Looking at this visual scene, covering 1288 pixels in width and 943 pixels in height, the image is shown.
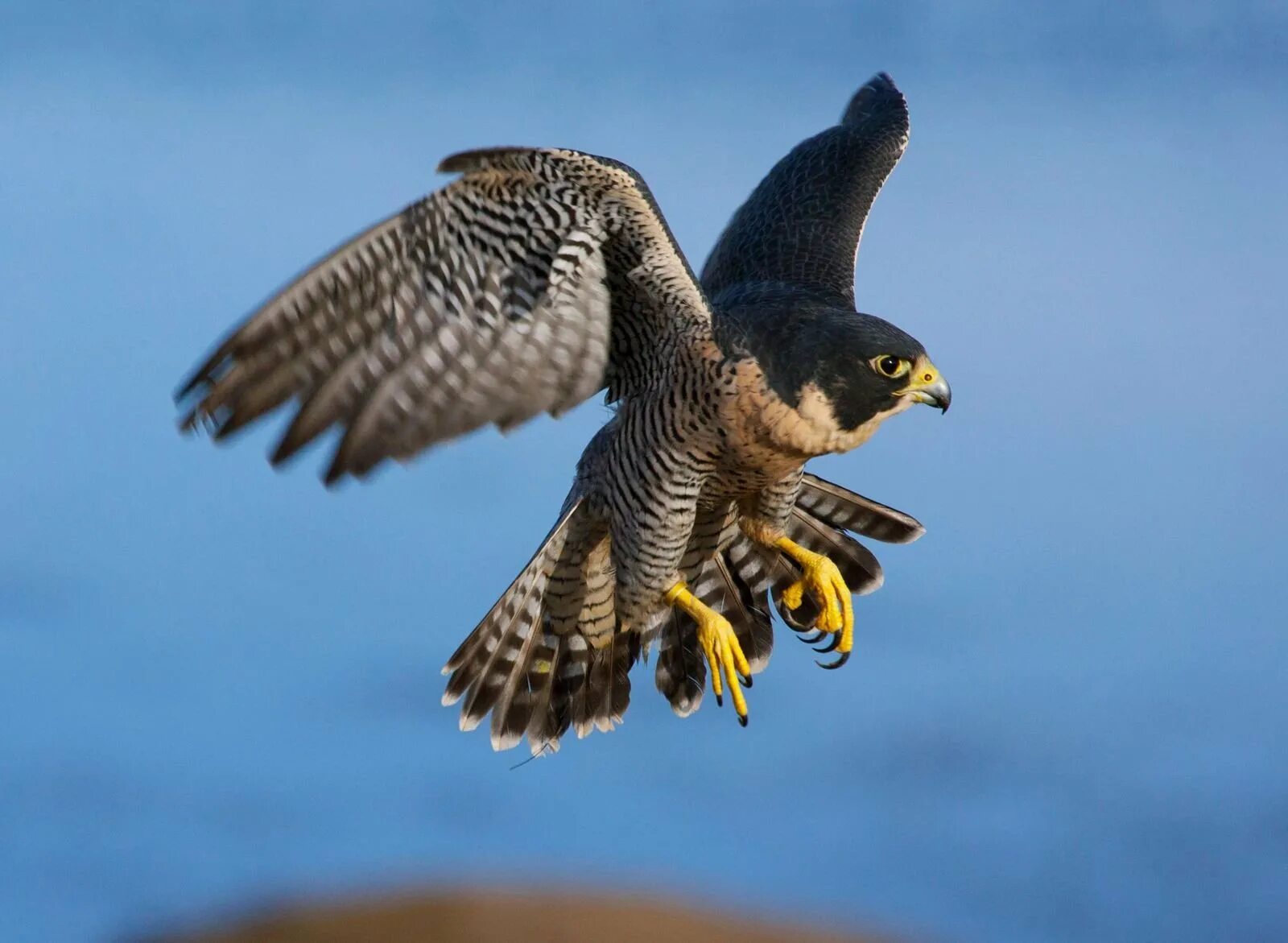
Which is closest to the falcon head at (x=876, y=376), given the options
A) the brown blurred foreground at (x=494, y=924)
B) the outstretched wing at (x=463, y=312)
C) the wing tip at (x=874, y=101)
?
the outstretched wing at (x=463, y=312)

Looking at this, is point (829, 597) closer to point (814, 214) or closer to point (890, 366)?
point (890, 366)

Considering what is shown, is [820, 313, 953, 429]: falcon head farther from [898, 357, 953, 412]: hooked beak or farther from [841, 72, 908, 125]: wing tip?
[841, 72, 908, 125]: wing tip

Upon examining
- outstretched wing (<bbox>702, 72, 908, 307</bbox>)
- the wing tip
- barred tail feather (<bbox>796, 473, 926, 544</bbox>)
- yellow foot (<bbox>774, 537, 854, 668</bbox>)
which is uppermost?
the wing tip

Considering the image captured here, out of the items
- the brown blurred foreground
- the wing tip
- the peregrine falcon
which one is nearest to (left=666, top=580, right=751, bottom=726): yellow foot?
the peregrine falcon

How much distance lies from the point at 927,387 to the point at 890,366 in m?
0.20

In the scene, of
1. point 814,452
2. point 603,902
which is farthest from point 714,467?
point 603,902

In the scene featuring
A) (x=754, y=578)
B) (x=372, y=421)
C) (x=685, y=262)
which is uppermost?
(x=685, y=262)

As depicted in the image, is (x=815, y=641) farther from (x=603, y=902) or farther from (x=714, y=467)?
(x=603, y=902)

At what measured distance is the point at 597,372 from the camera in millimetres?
6000

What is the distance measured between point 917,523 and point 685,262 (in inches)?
81.3

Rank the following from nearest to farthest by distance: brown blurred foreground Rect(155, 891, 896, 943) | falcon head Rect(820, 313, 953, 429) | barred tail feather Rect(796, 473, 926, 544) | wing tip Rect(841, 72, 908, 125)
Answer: falcon head Rect(820, 313, 953, 429)
barred tail feather Rect(796, 473, 926, 544)
wing tip Rect(841, 72, 908, 125)
brown blurred foreground Rect(155, 891, 896, 943)

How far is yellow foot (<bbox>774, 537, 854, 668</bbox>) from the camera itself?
6797mm

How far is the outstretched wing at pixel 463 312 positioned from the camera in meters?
5.60

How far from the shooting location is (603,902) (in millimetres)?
15891
